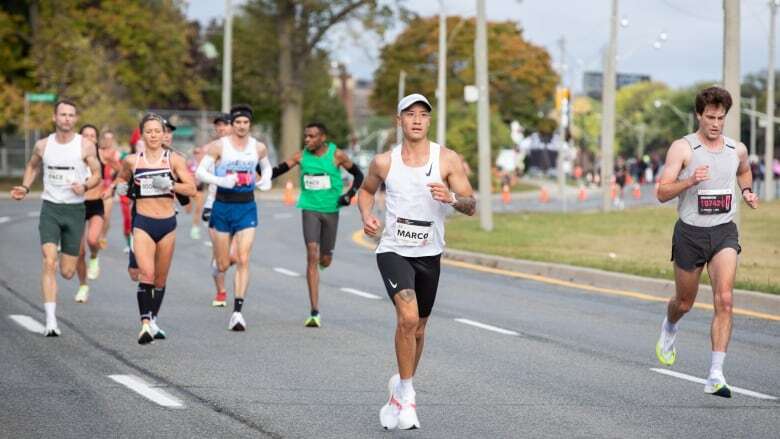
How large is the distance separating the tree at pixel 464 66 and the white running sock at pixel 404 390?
97.8 m

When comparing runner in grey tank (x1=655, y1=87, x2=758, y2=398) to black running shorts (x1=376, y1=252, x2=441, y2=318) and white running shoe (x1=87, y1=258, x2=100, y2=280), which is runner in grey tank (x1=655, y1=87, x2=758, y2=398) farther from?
white running shoe (x1=87, y1=258, x2=100, y2=280)

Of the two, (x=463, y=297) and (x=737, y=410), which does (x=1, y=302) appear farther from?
(x=737, y=410)

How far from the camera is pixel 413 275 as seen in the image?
344 inches

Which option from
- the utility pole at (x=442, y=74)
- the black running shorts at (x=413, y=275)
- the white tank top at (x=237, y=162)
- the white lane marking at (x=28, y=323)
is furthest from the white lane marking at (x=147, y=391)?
the utility pole at (x=442, y=74)

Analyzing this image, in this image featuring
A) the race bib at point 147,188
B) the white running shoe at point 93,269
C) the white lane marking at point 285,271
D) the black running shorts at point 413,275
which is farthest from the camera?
the white lane marking at point 285,271

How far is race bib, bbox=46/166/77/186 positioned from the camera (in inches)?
524

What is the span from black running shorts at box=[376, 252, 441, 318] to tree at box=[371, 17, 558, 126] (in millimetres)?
97321

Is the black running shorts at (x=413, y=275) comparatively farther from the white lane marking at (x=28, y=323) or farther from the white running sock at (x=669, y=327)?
the white lane marking at (x=28, y=323)

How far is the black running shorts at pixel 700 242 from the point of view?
10148 mm

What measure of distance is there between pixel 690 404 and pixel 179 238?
803 inches

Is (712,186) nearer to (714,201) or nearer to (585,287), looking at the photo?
(714,201)

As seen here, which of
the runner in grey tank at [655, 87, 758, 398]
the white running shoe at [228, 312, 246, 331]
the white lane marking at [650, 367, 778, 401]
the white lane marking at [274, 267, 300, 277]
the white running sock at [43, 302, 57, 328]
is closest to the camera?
the white lane marking at [650, 367, 778, 401]

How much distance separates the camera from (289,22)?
61.9 meters

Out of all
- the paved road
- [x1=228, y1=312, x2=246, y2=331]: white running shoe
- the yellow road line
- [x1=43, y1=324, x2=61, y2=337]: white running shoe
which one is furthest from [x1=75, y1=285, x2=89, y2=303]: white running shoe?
the yellow road line
